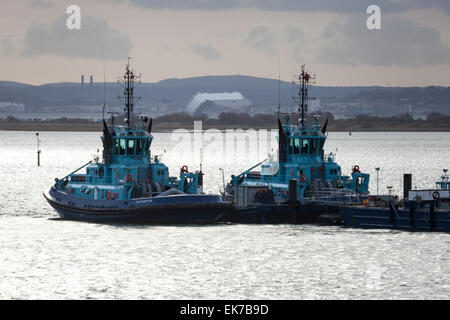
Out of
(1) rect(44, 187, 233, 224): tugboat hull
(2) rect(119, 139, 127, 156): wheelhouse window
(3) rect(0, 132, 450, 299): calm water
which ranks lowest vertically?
(3) rect(0, 132, 450, 299): calm water

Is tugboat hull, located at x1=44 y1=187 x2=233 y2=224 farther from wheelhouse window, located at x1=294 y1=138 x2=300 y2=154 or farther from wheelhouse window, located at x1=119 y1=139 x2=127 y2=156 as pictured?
wheelhouse window, located at x1=294 y1=138 x2=300 y2=154

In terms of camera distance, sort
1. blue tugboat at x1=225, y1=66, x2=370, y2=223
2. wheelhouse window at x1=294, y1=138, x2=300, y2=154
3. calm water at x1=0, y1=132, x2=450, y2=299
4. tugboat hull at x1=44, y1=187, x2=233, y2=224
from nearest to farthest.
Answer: calm water at x1=0, y1=132, x2=450, y2=299, tugboat hull at x1=44, y1=187, x2=233, y2=224, blue tugboat at x1=225, y1=66, x2=370, y2=223, wheelhouse window at x1=294, y1=138, x2=300, y2=154

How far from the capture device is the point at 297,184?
71188mm

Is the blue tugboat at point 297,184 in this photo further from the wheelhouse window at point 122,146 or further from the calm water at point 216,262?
the wheelhouse window at point 122,146

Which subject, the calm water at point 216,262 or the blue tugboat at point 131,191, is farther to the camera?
the blue tugboat at point 131,191

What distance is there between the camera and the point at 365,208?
65938mm

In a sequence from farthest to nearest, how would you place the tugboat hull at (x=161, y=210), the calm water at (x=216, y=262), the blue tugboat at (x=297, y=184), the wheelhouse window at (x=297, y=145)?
the wheelhouse window at (x=297, y=145)
the blue tugboat at (x=297, y=184)
the tugboat hull at (x=161, y=210)
the calm water at (x=216, y=262)

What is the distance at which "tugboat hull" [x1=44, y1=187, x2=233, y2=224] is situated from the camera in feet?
219

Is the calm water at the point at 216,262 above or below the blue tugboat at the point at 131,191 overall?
below

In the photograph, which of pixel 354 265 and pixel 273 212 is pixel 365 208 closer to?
pixel 273 212

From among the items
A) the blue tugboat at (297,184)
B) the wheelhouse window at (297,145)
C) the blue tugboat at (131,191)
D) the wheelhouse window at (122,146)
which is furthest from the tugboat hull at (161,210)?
the wheelhouse window at (297,145)

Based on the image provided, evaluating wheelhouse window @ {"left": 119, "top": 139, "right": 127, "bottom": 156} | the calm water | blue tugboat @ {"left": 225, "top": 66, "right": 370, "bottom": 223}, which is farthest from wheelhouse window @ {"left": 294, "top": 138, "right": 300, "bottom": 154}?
wheelhouse window @ {"left": 119, "top": 139, "right": 127, "bottom": 156}

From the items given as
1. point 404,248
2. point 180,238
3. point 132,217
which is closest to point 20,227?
point 132,217

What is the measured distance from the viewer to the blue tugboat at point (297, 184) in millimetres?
69125
